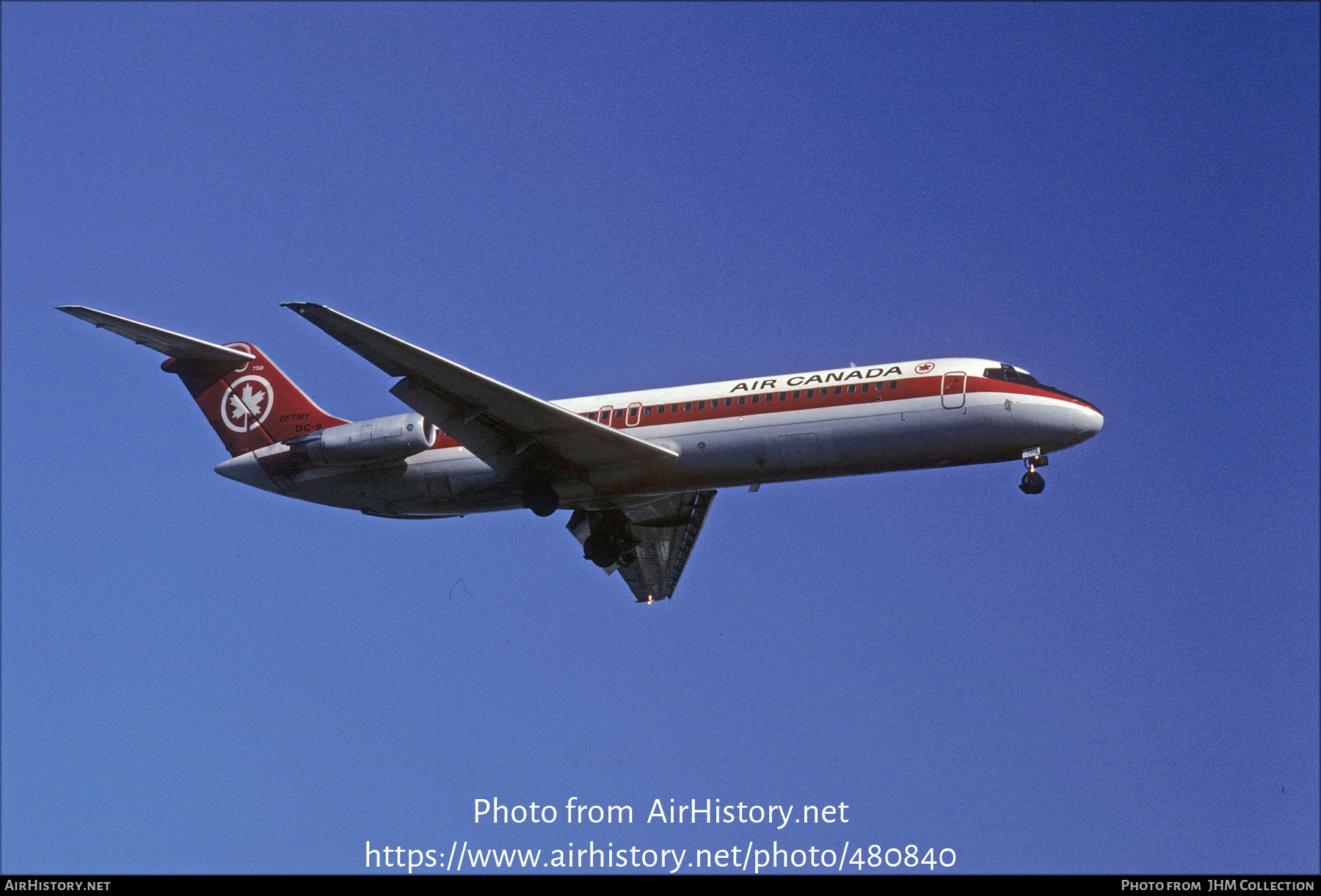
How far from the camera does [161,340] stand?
87.4 feet

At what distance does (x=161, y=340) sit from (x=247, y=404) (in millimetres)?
2731

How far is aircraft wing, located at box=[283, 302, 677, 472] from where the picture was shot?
23795mm

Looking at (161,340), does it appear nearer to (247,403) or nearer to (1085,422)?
(247,403)

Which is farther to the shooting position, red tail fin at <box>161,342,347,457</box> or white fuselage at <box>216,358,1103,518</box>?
red tail fin at <box>161,342,347,457</box>

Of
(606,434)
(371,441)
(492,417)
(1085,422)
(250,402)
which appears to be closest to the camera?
(1085,422)

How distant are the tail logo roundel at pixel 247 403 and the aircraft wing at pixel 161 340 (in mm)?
582

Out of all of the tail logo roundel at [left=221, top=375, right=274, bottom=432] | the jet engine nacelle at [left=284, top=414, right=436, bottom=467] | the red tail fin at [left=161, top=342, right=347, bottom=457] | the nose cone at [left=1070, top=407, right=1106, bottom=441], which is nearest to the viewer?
the nose cone at [left=1070, top=407, right=1106, bottom=441]

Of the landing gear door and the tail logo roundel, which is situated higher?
the tail logo roundel

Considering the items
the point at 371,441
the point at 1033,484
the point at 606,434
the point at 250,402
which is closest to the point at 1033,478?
the point at 1033,484

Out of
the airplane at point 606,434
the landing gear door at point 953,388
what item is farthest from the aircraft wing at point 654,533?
the landing gear door at point 953,388

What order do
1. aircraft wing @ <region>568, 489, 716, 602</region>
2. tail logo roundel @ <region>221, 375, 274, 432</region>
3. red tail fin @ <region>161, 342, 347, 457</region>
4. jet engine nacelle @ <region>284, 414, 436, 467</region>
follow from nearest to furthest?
1. jet engine nacelle @ <region>284, 414, 436, 467</region>
2. red tail fin @ <region>161, 342, 347, 457</region>
3. tail logo roundel @ <region>221, 375, 274, 432</region>
4. aircraft wing @ <region>568, 489, 716, 602</region>

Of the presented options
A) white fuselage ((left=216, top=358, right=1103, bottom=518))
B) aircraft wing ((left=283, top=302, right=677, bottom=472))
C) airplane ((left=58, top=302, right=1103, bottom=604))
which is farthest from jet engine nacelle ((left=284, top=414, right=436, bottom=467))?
white fuselage ((left=216, top=358, right=1103, bottom=518))

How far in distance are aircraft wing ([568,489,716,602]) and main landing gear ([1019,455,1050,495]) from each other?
24.5 feet

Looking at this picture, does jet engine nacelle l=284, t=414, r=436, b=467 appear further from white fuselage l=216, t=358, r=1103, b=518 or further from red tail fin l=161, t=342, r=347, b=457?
red tail fin l=161, t=342, r=347, b=457
